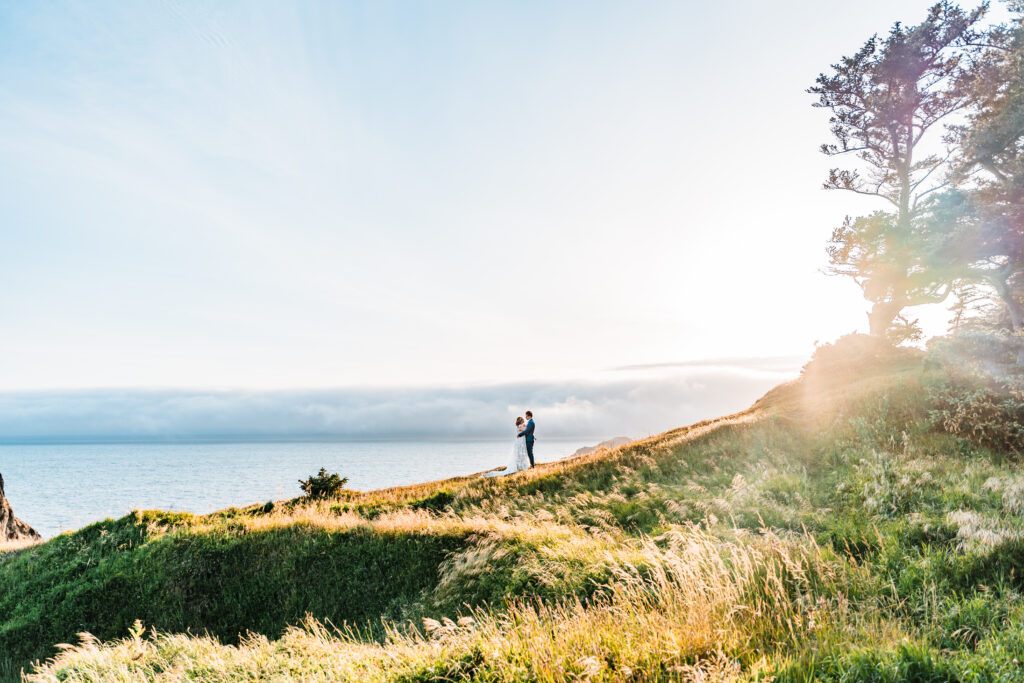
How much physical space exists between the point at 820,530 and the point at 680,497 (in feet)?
14.0

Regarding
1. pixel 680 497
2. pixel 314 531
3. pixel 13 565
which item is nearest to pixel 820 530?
pixel 680 497

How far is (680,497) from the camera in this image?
1433cm

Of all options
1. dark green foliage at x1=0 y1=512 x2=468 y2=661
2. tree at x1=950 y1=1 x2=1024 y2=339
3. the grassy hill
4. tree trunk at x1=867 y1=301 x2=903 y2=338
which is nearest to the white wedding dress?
the grassy hill

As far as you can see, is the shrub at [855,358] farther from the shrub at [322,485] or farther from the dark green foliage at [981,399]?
the shrub at [322,485]

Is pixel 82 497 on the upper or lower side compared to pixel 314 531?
lower

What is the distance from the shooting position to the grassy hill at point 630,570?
475 cm

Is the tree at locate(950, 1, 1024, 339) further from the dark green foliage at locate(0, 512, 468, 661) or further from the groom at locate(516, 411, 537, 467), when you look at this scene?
the dark green foliage at locate(0, 512, 468, 661)

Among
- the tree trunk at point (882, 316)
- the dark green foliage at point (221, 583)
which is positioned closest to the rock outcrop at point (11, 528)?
the dark green foliage at point (221, 583)

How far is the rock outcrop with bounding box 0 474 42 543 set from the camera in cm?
1911

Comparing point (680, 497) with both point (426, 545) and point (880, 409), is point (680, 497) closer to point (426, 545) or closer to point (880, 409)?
point (426, 545)

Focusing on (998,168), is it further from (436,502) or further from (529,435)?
(436,502)

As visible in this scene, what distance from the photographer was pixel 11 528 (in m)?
19.7

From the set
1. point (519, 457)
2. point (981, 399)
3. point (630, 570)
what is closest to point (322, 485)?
point (519, 457)

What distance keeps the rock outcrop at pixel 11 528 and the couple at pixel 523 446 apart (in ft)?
63.4
